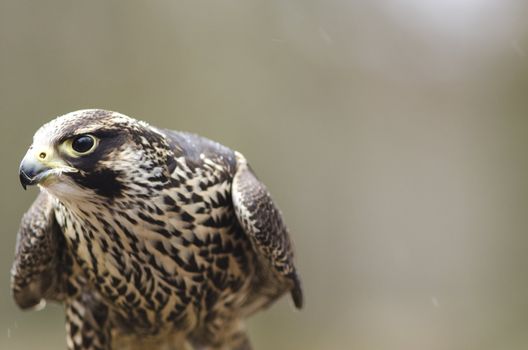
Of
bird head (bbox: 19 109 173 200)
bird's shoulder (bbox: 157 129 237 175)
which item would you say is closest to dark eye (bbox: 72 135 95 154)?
bird head (bbox: 19 109 173 200)

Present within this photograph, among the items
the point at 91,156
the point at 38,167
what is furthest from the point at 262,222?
the point at 38,167

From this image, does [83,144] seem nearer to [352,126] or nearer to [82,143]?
[82,143]

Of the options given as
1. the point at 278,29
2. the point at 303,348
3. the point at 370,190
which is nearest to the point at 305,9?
the point at 278,29

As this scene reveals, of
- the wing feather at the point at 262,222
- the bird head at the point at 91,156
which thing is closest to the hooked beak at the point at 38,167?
the bird head at the point at 91,156

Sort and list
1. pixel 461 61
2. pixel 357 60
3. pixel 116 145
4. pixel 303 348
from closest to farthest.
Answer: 1. pixel 116 145
2. pixel 303 348
3. pixel 357 60
4. pixel 461 61

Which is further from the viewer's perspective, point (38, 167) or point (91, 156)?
point (91, 156)

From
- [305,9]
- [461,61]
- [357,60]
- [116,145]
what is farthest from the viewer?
[461,61]

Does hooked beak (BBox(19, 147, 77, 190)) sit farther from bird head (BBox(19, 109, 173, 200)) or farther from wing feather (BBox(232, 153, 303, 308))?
wing feather (BBox(232, 153, 303, 308))

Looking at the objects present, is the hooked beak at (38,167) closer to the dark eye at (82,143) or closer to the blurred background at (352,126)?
the dark eye at (82,143)

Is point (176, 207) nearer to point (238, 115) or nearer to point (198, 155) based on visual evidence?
point (198, 155)
